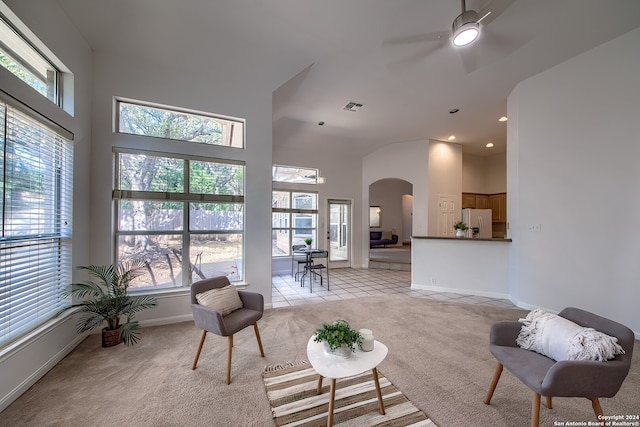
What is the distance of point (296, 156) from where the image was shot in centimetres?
670

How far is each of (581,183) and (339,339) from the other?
402 centimetres

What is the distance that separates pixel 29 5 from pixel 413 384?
4.35m

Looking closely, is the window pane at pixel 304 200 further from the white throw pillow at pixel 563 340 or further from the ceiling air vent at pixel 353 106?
the white throw pillow at pixel 563 340

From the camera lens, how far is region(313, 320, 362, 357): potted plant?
5.44 feet

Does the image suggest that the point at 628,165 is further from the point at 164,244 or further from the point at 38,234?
the point at 38,234

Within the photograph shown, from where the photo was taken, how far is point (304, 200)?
7.01 metres

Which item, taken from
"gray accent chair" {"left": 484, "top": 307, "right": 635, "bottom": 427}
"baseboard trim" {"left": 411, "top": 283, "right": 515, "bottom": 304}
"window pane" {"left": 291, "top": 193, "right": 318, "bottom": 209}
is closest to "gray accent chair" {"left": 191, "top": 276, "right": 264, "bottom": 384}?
"gray accent chair" {"left": 484, "top": 307, "right": 635, "bottom": 427}

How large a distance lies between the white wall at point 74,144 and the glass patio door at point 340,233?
217 inches

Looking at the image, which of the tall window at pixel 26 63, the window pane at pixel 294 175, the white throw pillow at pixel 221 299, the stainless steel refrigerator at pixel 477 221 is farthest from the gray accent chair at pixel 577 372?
the window pane at pixel 294 175

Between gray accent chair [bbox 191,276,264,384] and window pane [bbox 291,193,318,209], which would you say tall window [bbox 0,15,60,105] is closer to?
gray accent chair [bbox 191,276,264,384]

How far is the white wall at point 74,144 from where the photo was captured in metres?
1.86

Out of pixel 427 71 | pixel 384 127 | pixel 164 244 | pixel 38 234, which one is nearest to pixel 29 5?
pixel 38 234

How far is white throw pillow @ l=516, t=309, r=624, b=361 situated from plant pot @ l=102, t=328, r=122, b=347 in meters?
3.77

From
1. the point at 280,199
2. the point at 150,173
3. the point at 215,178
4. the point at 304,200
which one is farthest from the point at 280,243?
the point at 150,173
